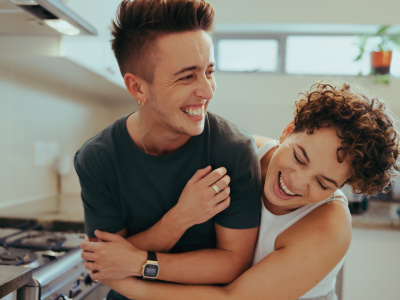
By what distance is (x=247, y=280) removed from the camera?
112cm

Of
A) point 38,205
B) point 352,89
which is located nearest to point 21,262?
point 38,205

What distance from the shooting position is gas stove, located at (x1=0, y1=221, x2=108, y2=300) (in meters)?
1.25

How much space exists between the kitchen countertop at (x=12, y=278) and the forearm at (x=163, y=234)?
299mm

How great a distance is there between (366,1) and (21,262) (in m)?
2.73

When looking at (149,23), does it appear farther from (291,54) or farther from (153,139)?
(291,54)

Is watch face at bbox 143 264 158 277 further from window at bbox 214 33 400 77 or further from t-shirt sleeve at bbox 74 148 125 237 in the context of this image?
window at bbox 214 33 400 77

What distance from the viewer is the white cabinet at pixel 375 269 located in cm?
240

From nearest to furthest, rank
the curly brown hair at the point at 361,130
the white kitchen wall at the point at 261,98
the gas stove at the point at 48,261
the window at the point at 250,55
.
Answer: the curly brown hair at the point at 361,130 < the gas stove at the point at 48,261 < the white kitchen wall at the point at 261,98 < the window at the point at 250,55

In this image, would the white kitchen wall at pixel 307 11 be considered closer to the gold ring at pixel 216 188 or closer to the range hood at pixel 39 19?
the range hood at pixel 39 19

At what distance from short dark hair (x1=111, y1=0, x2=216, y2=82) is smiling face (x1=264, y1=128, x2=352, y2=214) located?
406 millimetres

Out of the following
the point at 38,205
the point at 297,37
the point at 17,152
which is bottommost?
the point at 38,205

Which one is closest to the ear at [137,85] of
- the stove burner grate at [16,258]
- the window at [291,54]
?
the stove burner grate at [16,258]

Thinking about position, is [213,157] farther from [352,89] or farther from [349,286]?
[349,286]

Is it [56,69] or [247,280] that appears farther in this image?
[56,69]
